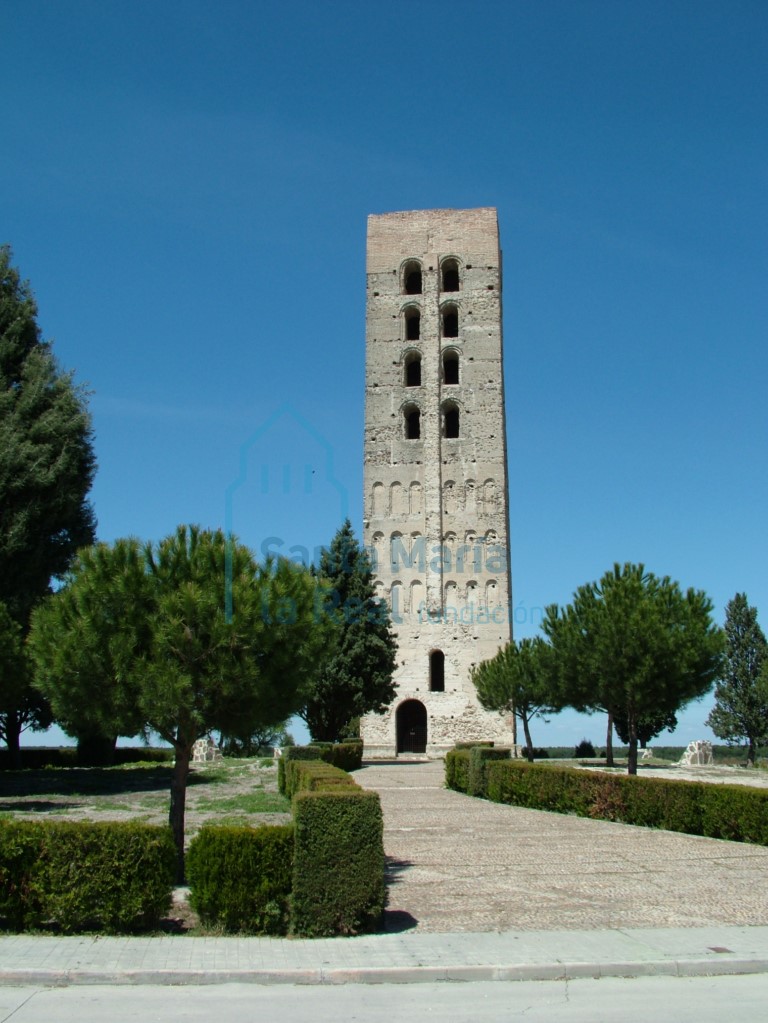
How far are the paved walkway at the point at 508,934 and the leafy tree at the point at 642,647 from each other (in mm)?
8311

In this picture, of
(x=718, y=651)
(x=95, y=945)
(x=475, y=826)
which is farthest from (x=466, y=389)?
(x=95, y=945)

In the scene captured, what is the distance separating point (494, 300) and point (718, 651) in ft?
86.6

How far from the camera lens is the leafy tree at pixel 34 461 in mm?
21828

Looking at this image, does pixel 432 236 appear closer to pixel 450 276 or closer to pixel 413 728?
pixel 450 276

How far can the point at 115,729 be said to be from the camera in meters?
9.98

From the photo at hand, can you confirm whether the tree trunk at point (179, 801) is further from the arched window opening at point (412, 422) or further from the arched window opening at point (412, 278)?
the arched window opening at point (412, 278)

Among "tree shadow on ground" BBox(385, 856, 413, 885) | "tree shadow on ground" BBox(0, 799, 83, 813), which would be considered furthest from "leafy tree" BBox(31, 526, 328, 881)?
"tree shadow on ground" BBox(0, 799, 83, 813)

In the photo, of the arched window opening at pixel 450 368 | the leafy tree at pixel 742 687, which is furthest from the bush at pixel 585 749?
the arched window opening at pixel 450 368

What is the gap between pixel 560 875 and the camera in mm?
10680

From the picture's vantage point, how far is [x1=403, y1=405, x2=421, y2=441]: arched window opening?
44.2m

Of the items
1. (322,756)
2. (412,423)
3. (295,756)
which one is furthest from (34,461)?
(412,423)

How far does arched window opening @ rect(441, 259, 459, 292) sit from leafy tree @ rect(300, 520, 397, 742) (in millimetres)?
17813

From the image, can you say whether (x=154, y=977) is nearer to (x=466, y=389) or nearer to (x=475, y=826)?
(x=475, y=826)

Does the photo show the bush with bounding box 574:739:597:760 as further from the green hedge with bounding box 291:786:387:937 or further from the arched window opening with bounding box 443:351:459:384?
the green hedge with bounding box 291:786:387:937
